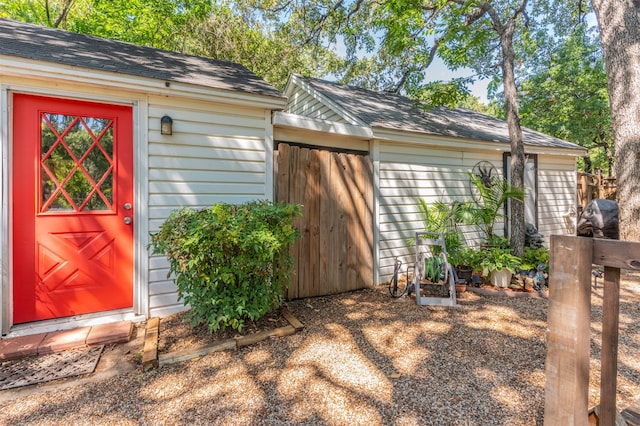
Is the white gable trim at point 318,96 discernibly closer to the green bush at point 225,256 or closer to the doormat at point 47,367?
the green bush at point 225,256

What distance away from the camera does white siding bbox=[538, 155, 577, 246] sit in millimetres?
7375

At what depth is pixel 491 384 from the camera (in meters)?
2.15

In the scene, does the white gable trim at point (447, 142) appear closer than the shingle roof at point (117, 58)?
No

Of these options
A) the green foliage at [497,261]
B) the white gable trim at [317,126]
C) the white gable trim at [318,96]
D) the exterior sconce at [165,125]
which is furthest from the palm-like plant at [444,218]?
the exterior sconce at [165,125]

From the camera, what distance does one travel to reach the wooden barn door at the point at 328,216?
3914mm

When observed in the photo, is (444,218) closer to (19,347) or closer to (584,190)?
(19,347)

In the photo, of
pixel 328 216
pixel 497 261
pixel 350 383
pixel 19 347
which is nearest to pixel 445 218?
pixel 497 261

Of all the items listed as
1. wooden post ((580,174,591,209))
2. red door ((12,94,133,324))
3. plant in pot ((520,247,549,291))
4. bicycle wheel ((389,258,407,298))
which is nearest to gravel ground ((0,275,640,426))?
bicycle wheel ((389,258,407,298))

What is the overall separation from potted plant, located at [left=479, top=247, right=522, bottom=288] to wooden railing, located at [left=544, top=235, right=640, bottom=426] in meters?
3.26

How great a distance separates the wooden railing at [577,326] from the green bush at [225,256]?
6.44ft

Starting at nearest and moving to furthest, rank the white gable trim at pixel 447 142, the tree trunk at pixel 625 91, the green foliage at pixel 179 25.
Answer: the tree trunk at pixel 625 91
the white gable trim at pixel 447 142
the green foliage at pixel 179 25

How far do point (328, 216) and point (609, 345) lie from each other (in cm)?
311

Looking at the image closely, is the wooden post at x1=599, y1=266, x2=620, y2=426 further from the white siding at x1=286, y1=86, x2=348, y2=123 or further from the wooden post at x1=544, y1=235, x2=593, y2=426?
the white siding at x1=286, y1=86, x2=348, y2=123

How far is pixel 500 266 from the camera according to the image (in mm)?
4301
